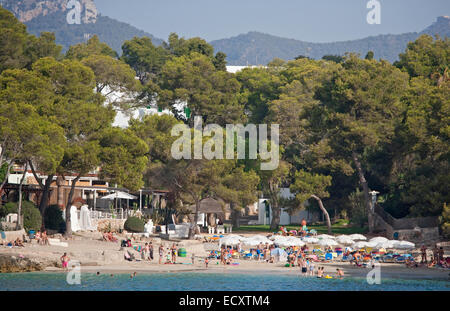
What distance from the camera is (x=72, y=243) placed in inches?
1633

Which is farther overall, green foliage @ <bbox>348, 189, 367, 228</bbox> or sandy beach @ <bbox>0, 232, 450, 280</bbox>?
green foliage @ <bbox>348, 189, 367, 228</bbox>

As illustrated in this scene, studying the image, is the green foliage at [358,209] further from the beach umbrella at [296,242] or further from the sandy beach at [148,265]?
the sandy beach at [148,265]

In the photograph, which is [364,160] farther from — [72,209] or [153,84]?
[153,84]

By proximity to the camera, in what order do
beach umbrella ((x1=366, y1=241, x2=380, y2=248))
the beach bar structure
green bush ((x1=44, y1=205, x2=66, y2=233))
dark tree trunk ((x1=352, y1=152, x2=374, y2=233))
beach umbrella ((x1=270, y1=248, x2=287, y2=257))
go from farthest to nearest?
1. dark tree trunk ((x1=352, y1=152, x2=374, y2=233))
2. the beach bar structure
3. green bush ((x1=44, y1=205, x2=66, y2=233))
4. beach umbrella ((x1=366, y1=241, x2=380, y2=248))
5. beach umbrella ((x1=270, y1=248, x2=287, y2=257))

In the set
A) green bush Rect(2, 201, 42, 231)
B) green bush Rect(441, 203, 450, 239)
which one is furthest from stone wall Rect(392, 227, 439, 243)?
green bush Rect(2, 201, 42, 231)

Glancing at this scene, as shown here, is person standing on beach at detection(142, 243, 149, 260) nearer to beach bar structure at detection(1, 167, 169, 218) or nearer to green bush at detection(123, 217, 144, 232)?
beach bar structure at detection(1, 167, 169, 218)

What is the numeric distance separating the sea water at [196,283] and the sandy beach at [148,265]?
137 centimetres

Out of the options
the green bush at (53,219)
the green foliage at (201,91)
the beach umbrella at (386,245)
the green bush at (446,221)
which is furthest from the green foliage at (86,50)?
the green bush at (446,221)

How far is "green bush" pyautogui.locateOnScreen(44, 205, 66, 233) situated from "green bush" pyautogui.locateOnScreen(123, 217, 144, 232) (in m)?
5.46

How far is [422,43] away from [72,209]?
1581 inches

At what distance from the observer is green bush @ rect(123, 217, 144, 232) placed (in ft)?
166

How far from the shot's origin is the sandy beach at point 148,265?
3484cm

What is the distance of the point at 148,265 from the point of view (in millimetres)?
38062

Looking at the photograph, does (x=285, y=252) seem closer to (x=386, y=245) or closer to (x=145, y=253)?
(x=386, y=245)
